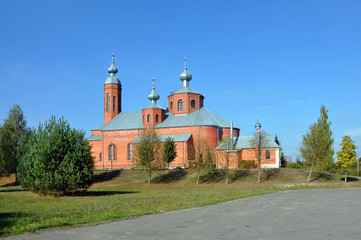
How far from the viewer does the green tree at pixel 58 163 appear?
82.3ft

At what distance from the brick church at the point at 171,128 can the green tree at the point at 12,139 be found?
10.8m

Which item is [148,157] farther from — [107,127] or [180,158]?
[107,127]

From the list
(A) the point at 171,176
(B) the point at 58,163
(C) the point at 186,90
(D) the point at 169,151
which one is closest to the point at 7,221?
(B) the point at 58,163

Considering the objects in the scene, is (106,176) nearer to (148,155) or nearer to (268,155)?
(148,155)

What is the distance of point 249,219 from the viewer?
1173 cm

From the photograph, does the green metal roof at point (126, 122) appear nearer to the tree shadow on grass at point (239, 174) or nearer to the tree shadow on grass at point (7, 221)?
the tree shadow on grass at point (239, 174)

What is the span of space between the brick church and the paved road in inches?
1392

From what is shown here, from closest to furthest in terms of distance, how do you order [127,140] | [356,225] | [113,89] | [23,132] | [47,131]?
[356,225] → [47,131] → [23,132] → [127,140] → [113,89]

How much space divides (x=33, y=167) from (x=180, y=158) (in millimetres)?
27820

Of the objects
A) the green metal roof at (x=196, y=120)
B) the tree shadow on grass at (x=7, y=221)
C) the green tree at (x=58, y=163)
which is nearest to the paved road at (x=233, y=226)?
the tree shadow on grass at (x=7, y=221)

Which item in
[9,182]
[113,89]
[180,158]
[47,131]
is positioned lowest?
[9,182]

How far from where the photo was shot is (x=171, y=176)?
148 ft

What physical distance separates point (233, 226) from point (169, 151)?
122 ft

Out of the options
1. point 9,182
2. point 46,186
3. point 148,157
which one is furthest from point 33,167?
point 9,182
